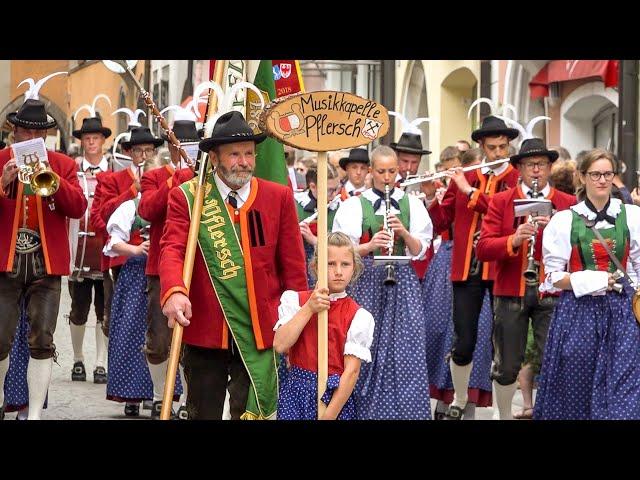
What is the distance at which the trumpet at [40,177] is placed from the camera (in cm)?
830

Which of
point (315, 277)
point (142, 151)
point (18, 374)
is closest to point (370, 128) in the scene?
point (315, 277)

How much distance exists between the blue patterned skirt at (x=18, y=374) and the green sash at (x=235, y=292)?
2773mm

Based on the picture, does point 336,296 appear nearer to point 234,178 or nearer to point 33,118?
point 234,178

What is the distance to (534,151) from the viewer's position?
9453 millimetres

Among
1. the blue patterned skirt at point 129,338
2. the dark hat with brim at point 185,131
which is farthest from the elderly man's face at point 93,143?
the blue patterned skirt at point 129,338

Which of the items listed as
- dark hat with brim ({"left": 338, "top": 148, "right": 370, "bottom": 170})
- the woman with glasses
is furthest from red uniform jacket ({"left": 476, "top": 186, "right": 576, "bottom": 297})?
dark hat with brim ({"left": 338, "top": 148, "right": 370, "bottom": 170})

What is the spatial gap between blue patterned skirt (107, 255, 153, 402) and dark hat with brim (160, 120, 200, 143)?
0.84m

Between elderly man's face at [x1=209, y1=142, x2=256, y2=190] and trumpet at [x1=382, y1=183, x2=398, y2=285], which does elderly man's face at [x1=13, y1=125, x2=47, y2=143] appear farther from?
elderly man's face at [x1=209, y1=142, x2=256, y2=190]

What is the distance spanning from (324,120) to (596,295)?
7.84ft

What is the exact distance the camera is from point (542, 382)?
8.56 m

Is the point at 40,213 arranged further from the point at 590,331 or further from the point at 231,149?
the point at 590,331
